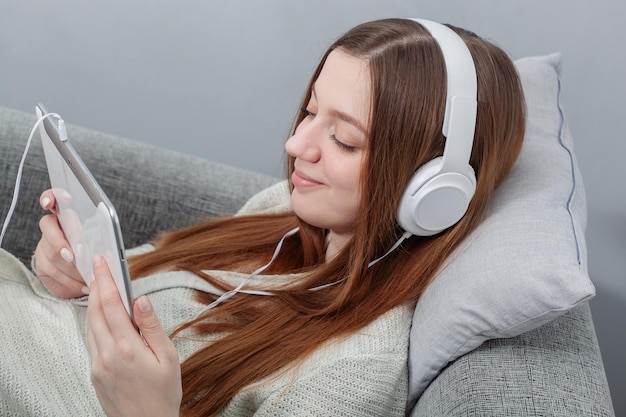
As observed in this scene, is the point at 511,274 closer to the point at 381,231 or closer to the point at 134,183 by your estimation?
the point at 381,231

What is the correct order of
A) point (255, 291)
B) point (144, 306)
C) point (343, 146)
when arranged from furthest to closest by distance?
point (255, 291), point (343, 146), point (144, 306)

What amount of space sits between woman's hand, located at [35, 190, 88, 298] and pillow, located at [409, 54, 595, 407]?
53cm

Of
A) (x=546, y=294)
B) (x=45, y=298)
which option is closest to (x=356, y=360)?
(x=546, y=294)

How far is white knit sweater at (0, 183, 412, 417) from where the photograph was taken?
39.0 inches

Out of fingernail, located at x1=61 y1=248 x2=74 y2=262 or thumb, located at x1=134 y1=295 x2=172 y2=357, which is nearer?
thumb, located at x1=134 y1=295 x2=172 y2=357

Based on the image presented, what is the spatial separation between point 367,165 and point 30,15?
1220mm

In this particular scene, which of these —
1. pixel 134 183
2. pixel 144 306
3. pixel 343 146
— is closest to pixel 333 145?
pixel 343 146

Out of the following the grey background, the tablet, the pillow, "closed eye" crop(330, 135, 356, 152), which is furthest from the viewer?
the grey background

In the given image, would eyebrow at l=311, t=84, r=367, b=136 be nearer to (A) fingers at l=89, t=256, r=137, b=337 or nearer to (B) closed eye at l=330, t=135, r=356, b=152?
(B) closed eye at l=330, t=135, r=356, b=152

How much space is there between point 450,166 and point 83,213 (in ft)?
1.50

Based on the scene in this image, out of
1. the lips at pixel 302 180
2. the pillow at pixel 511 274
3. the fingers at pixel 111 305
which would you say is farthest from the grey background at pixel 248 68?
the fingers at pixel 111 305

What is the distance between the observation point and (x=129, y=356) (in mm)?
825

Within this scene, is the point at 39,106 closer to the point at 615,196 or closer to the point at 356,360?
the point at 356,360

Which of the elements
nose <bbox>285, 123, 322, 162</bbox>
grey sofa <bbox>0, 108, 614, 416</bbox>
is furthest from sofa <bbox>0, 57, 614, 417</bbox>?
nose <bbox>285, 123, 322, 162</bbox>
